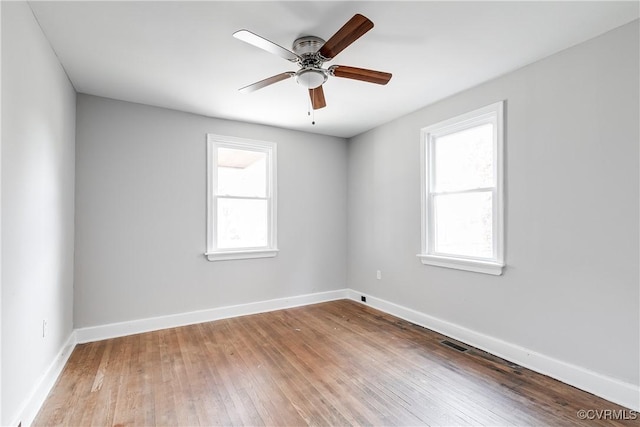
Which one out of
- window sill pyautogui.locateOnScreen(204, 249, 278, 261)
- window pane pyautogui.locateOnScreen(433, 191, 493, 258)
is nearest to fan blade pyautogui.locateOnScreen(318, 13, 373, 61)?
window pane pyautogui.locateOnScreen(433, 191, 493, 258)

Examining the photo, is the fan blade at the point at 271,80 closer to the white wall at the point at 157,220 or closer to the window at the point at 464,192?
the white wall at the point at 157,220

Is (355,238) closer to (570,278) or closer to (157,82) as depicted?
(570,278)

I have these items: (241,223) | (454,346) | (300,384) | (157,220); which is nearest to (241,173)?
(241,223)

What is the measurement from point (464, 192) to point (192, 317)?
3.38 m

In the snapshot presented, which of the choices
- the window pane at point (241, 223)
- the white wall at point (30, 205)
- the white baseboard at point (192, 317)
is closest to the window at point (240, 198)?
the window pane at point (241, 223)

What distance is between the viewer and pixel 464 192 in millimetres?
3252

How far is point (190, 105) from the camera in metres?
3.58

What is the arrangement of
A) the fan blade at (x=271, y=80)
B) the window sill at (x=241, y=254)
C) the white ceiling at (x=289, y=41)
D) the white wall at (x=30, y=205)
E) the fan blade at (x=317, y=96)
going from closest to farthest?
the white wall at (x=30, y=205) < the white ceiling at (x=289, y=41) < the fan blade at (x=271, y=80) < the fan blade at (x=317, y=96) < the window sill at (x=241, y=254)

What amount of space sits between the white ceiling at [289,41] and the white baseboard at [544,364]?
241 cm

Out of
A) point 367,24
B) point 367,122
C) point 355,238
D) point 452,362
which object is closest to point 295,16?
point 367,24

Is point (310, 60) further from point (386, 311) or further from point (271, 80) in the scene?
point (386, 311)

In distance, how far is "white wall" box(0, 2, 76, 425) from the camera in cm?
170

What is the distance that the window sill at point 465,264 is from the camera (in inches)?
114

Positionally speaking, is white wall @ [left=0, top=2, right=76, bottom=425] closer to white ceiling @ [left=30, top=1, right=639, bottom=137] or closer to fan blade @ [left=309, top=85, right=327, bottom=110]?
white ceiling @ [left=30, top=1, right=639, bottom=137]
